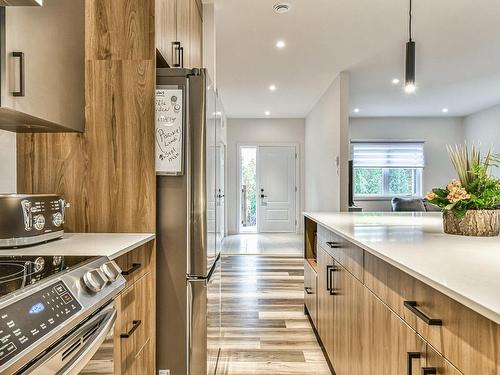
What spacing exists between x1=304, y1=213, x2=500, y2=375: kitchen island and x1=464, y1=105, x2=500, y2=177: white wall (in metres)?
6.25

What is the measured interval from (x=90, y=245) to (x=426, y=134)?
833 cm

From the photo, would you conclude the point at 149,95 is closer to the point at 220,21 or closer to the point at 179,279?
the point at 179,279

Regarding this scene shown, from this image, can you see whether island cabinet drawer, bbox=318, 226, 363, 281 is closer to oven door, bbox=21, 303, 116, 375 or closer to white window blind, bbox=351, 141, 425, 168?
oven door, bbox=21, 303, 116, 375

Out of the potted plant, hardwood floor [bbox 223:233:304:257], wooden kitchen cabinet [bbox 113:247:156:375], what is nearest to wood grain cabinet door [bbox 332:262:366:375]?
the potted plant

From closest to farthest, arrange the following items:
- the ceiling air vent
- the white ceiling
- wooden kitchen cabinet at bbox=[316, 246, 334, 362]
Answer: wooden kitchen cabinet at bbox=[316, 246, 334, 362] < the ceiling air vent < the white ceiling

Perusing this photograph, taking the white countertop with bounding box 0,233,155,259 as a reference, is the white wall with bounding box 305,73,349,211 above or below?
above

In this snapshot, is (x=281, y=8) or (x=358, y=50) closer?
(x=281, y=8)

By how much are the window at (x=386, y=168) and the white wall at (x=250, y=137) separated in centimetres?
130

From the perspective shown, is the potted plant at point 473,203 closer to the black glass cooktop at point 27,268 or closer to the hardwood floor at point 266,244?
the black glass cooktop at point 27,268

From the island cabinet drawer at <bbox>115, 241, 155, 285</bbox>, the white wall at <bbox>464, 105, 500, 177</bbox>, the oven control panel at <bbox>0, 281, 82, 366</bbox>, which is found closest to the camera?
the oven control panel at <bbox>0, 281, 82, 366</bbox>

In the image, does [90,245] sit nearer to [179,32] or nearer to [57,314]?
[57,314]

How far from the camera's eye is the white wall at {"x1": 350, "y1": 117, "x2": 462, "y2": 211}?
8.04m

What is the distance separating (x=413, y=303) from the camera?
3.54 ft

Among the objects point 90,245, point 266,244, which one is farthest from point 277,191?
point 90,245
